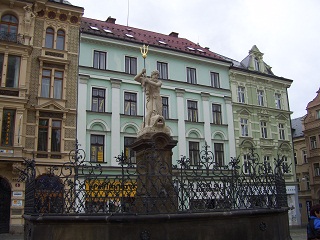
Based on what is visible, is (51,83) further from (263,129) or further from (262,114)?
(263,129)

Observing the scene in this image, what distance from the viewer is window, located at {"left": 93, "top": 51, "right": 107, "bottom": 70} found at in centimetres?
2361

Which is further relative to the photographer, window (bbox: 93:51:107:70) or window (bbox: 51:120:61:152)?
window (bbox: 93:51:107:70)

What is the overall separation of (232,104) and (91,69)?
11.6 m

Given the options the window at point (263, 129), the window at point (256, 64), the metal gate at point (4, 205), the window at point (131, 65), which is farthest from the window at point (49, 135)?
the window at point (256, 64)

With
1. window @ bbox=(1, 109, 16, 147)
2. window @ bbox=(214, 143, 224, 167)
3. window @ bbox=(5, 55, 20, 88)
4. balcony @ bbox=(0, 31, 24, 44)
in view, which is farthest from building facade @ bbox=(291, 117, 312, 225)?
balcony @ bbox=(0, 31, 24, 44)

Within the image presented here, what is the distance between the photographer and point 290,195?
95.8 ft

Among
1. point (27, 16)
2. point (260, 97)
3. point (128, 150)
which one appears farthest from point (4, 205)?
point (260, 97)

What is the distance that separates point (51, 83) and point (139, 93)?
19.6 ft

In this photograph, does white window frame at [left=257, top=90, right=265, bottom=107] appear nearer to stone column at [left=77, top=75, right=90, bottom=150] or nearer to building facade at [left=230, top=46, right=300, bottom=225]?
building facade at [left=230, top=46, right=300, bottom=225]

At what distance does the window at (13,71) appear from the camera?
66.5 feet

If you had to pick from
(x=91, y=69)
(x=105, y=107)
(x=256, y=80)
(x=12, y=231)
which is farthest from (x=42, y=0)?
(x=256, y=80)

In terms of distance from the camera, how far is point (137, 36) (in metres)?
27.3

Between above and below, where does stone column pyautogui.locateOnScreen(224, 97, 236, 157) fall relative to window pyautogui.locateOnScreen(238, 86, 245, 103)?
below

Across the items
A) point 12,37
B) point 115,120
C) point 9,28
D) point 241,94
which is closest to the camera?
point 12,37
